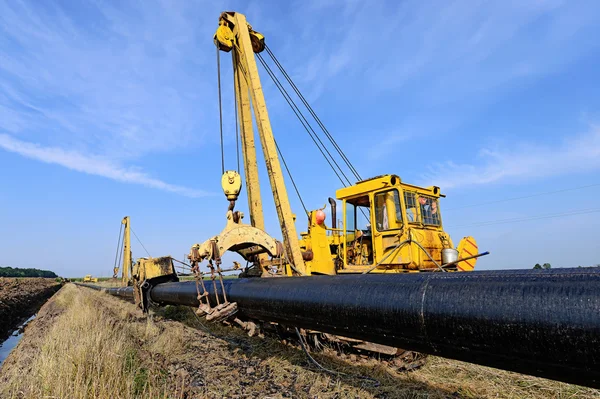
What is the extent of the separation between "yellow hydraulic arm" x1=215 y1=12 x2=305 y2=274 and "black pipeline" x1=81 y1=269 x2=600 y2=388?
3.98 metres

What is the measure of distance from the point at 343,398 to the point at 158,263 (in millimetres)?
6639

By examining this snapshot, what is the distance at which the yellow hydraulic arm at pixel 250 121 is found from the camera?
24.5 ft

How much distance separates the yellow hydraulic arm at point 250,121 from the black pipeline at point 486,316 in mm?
3978

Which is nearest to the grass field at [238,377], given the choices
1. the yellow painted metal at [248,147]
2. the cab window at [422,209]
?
the cab window at [422,209]

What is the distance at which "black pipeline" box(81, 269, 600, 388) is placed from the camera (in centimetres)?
173

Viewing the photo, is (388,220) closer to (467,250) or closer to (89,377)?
(467,250)

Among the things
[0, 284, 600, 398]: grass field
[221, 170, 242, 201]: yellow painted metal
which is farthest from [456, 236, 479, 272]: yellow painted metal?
[221, 170, 242, 201]: yellow painted metal

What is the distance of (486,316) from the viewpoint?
78.3 inches

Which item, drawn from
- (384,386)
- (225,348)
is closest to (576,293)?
(384,386)

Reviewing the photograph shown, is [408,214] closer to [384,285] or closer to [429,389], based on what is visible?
[429,389]

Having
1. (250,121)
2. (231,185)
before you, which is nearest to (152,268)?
(231,185)

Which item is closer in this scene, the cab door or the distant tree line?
the cab door

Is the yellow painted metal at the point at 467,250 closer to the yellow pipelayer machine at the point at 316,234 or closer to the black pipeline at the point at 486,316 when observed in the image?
the yellow pipelayer machine at the point at 316,234

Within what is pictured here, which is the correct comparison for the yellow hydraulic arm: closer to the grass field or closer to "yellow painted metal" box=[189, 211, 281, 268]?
"yellow painted metal" box=[189, 211, 281, 268]
